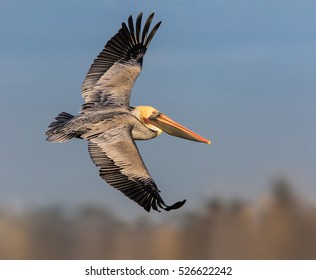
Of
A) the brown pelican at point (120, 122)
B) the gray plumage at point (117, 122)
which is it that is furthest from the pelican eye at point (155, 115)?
the gray plumage at point (117, 122)

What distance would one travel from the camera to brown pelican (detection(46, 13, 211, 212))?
6484 millimetres

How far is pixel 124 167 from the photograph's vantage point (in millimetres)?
6527

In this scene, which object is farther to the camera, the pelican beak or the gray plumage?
the pelican beak

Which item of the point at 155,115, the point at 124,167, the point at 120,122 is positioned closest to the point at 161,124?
the point at 155,115

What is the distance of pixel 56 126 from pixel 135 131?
3.21 feet

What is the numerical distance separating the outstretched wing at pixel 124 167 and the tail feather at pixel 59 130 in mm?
340

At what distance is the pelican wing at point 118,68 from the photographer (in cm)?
754

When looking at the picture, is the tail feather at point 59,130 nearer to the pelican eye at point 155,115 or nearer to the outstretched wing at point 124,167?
the outstretched wing at point 124,167

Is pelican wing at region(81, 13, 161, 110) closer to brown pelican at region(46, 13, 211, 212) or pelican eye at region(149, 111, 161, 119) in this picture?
brown pelican at region(46, 13, 211, 212)

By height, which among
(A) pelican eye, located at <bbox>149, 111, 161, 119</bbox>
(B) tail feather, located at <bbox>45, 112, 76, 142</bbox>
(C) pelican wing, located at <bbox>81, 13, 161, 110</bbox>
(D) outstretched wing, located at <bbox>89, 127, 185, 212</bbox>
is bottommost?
(D) outstretched wing, located at <bbox>89, 127, 185, 212</bbox>

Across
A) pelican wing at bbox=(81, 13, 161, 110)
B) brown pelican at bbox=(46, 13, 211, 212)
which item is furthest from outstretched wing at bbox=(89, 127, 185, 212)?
pelican wing at bbox=(81, 13, 161, 110)

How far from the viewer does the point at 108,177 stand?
6.49 m
